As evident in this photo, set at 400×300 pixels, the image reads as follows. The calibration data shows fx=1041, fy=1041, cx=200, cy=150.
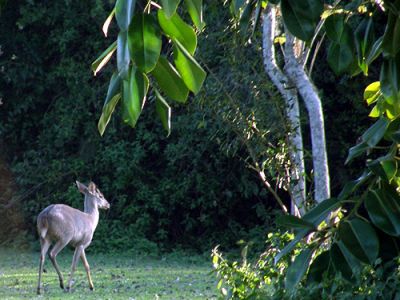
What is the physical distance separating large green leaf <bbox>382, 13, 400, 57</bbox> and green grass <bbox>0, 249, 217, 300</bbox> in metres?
7.36

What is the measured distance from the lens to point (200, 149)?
17781 millimetres

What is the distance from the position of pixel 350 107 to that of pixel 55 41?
217 inches

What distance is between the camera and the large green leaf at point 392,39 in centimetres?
351

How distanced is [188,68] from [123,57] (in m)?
0.20

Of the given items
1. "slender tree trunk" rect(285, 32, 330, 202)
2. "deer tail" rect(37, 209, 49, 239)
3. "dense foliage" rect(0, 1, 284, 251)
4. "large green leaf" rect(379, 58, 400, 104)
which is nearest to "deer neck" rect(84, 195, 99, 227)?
"deer tail" rect(37, 209, 49, 239)

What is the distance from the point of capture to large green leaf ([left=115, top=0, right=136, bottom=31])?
104 inches

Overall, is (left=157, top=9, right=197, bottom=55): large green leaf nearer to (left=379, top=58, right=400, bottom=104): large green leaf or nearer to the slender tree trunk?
(left=379, top=58, right=400, bottom=104): large green leaf

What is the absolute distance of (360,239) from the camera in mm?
3855

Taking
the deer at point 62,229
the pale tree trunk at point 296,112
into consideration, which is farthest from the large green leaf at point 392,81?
the deer at point 62,229

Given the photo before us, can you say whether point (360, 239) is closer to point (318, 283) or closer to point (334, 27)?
point (318, 283)

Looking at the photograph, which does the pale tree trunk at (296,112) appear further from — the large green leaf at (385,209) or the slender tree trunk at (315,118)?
the large green leaf at (385,209)

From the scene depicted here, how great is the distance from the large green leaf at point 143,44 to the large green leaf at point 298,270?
1368mm

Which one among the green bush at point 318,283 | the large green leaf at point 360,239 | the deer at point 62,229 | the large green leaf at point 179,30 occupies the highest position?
the large green leaf at point 179,30

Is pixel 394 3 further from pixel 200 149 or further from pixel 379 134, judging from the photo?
pixel 200 149
